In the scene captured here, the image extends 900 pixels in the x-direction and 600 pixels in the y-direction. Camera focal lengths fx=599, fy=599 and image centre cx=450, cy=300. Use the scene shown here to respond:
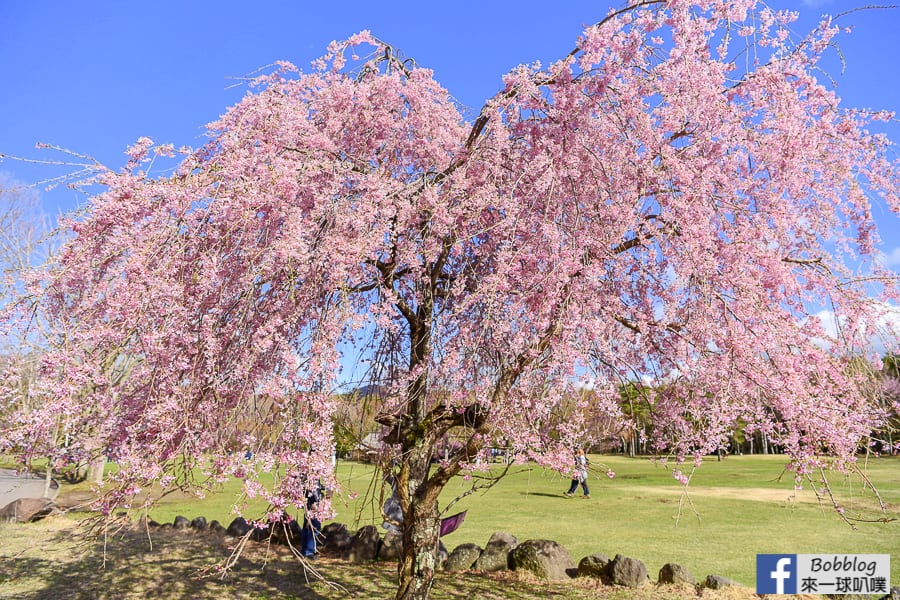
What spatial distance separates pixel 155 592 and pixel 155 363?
505 centimetres

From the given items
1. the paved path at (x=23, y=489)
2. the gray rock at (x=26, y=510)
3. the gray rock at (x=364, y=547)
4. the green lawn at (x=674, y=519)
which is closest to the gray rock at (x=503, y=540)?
the green lawn at (x=674, y=519)

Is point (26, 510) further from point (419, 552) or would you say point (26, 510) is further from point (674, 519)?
point (674, 519)

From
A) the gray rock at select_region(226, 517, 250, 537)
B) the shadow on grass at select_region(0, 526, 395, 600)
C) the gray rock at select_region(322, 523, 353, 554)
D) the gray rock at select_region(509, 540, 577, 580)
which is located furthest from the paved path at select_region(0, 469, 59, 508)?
the gray rock at select_region(509, 540, 577, 580)

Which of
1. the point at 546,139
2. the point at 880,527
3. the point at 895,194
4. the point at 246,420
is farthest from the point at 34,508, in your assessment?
the point at 880,527

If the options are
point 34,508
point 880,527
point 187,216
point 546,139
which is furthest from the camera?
point 34,508

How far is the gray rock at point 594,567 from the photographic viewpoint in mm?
7691

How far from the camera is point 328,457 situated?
4371 millimetres

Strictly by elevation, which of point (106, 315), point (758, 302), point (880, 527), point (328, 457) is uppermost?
point (758, 302)

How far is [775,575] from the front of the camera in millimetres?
6711

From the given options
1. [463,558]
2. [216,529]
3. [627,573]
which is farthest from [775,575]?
[216,529]

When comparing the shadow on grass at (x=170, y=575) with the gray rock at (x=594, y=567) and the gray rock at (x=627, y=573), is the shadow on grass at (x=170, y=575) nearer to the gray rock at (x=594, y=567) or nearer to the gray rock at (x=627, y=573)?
the gray rock at (x=594, y=567)

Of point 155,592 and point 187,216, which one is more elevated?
point 187,216

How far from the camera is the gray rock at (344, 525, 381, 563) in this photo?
371 inches

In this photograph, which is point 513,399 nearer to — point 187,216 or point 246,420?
point 246,420
